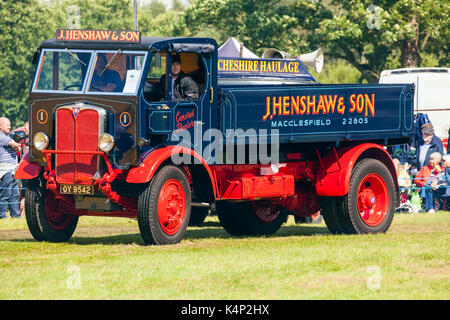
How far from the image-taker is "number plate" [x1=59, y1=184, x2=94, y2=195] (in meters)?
12.1

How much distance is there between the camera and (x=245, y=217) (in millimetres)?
15078

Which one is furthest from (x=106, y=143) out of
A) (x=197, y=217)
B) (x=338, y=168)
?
(x=197, y=217)

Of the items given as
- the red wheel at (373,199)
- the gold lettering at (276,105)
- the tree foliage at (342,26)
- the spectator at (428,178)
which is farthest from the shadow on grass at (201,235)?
the tree foliage at (342,26)

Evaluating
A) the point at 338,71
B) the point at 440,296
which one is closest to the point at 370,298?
the point at 440,296

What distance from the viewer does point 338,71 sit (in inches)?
1913

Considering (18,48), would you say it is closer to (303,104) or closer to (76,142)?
(303,104)

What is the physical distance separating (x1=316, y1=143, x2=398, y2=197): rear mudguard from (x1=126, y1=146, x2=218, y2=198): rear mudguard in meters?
2.21

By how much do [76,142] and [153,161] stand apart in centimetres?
102

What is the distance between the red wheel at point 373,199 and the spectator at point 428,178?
18.7 feet

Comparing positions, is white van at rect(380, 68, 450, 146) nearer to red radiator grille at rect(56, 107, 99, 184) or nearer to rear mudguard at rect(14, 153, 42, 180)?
rear mudguard at rect(14, 153, 42, 180)

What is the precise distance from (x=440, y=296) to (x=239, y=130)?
4950 mm

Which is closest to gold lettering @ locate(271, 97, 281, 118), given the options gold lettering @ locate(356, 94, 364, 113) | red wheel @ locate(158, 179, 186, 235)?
gold lettering @ locate(356, 94, 364, 113)

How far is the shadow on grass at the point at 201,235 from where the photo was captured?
13.3 meters
